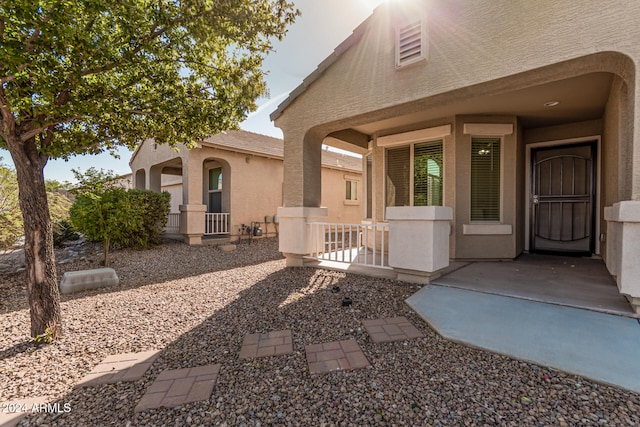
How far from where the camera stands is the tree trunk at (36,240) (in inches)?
111

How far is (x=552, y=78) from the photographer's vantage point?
3297 mm

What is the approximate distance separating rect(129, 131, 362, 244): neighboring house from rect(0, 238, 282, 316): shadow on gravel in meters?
1.07

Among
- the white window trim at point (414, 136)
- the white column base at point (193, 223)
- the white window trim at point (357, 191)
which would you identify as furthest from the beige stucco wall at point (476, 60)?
the white window trim at point (357, 191)

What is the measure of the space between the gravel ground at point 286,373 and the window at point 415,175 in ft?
8.86

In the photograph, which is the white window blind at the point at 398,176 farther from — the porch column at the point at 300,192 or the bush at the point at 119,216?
the bush at the point at 119,216

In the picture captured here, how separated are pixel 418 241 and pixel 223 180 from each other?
26.9ft

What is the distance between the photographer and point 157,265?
6.76 metres

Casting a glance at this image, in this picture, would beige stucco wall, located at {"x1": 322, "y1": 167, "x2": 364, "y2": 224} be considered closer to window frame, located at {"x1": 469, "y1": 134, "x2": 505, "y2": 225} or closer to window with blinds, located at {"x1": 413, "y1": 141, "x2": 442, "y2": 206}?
window with blinds, located at {"x1": 413, "y1": 141, "x2": 442, "y2": 206}

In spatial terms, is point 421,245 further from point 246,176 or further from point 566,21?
point 246,176

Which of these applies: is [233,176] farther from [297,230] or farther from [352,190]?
[352,190]

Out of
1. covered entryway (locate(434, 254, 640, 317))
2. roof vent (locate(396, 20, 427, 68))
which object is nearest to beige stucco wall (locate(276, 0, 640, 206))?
roof vent (locate(396, 20, 427, 68))

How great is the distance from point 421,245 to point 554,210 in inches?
185

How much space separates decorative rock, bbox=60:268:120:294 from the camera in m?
4.65

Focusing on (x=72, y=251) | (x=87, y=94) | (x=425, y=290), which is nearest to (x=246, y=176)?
(x=72, y=251)
